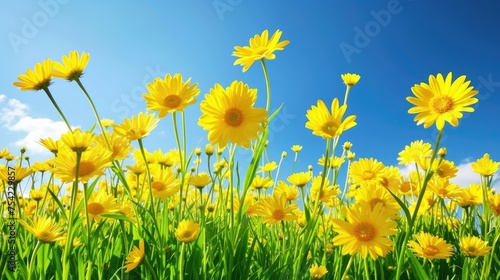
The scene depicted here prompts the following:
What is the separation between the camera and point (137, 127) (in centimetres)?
116

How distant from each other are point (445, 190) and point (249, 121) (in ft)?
3.40

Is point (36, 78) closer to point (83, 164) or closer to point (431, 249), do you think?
point (83, 164)

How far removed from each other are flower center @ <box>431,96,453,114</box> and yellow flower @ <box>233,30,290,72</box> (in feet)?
1.22

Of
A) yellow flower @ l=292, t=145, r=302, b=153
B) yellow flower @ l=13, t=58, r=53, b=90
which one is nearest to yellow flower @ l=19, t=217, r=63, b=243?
yellow flower @ l=13, t=58, r=53, b=90

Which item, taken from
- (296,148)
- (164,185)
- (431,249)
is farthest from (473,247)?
(296,148)

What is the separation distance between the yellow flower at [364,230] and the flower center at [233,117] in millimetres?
337

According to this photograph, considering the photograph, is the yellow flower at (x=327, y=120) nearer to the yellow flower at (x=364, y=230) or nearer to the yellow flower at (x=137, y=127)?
the yellow flower at (x=364, y=230)

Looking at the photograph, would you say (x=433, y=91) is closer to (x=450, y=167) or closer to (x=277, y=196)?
(x=277, y=196)

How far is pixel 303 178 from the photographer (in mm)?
1858

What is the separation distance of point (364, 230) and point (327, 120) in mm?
282

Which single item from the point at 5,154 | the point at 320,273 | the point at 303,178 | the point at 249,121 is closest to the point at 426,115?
the point at 249,121

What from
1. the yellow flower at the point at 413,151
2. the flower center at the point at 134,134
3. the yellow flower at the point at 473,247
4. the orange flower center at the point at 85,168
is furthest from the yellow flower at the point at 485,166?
the orange flower center at the point at 85,168

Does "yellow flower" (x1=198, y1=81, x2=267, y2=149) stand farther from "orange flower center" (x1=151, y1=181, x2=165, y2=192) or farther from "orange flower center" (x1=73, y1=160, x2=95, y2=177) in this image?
"orange flower center" (x1=151, y1=181, x2=165, y2=192)

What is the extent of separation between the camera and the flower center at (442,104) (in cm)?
96
